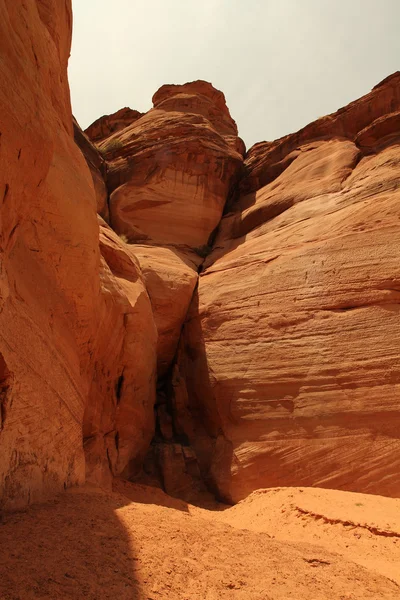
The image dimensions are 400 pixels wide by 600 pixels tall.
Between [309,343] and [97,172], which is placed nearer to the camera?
[309,343]

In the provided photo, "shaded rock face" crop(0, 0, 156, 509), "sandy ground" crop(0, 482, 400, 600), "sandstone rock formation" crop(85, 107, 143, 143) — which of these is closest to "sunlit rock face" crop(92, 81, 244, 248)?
"sandstone rock formation" crop(85, 107, 143, 143)

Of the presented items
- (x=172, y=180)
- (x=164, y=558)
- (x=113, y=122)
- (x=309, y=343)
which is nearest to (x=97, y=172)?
(x=172, y=180)

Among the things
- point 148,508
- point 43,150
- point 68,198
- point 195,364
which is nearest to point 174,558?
point 148,508

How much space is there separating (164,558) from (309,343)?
6825 millimetres

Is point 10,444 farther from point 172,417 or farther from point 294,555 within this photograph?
point 172,417

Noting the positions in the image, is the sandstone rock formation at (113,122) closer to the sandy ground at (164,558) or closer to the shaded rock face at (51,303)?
the shaded rock face at (51,303)

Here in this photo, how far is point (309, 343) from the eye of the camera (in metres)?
10.7

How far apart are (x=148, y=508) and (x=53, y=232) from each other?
4.20 meters

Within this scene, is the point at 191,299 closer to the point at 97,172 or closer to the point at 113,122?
the point at 97,172

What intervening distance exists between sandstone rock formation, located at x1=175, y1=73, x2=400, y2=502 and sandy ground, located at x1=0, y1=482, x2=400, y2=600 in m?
2.46

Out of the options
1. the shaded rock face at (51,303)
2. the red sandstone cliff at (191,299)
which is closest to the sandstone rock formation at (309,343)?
the red sandstone cliff at (191,299)

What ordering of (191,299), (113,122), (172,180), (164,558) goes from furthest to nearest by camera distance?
(113,122) < (172,180) < (191,299) < (164,558)

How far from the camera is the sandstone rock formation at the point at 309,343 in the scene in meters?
9.55

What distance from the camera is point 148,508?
6.50 meters
